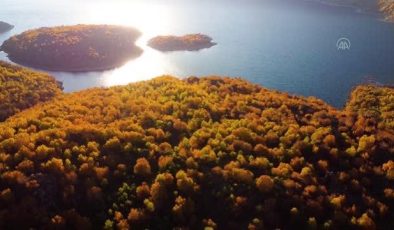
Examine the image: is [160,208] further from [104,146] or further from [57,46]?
[57,46]

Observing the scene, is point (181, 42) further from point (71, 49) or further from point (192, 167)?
point (192, 167)

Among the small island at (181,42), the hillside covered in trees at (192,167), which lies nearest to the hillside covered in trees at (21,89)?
the hillside covered in trees at (192,167)

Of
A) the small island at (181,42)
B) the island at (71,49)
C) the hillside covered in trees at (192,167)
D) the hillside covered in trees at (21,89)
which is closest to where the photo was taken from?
the hillside covered in trees at (192,167)

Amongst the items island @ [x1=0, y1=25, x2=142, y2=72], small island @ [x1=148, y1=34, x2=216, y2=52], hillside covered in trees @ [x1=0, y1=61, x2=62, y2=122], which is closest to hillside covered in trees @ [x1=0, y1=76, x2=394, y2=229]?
hillside covered in trees @ [x1=0, y1=61, x2=62, y2=122]

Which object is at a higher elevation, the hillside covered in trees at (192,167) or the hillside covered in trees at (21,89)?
the hillside covered in trees at (192,167)

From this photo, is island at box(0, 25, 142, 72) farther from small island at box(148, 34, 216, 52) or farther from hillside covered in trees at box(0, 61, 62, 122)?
hillside covered in trees at box(0, 61, 62, 122)

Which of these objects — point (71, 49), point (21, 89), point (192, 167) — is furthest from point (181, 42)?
point (192, 167)

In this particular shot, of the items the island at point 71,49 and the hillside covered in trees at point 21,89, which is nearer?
the hillside covered in trees at point 21,89

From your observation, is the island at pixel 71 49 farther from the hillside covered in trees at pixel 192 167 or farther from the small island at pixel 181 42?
the hillside covered in trees at pixel 192 167
